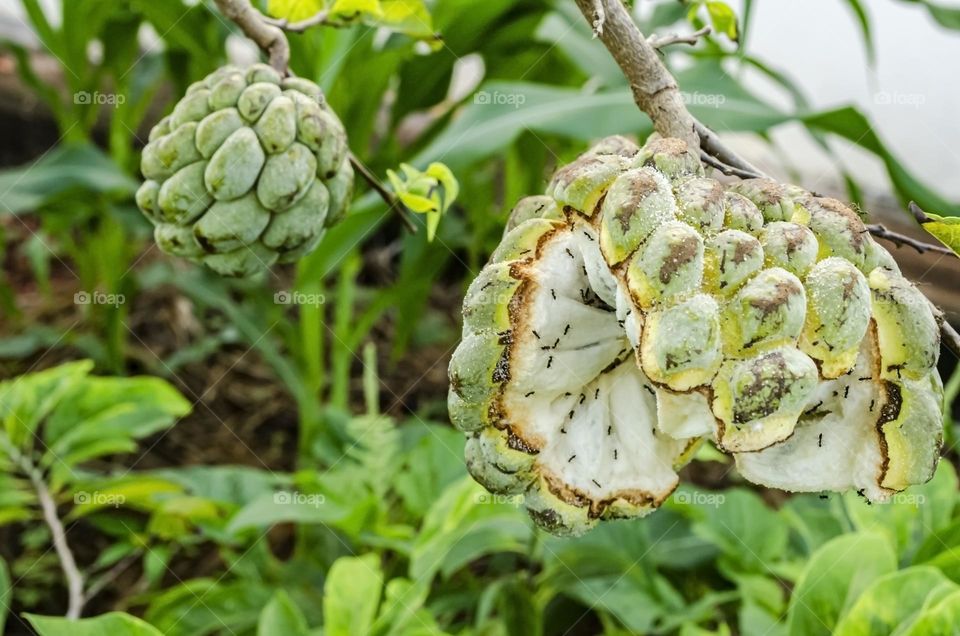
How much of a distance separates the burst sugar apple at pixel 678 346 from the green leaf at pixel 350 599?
0.32m

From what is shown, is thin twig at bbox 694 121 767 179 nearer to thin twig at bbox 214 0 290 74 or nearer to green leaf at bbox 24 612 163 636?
thin twig at bbox 214 0 290 74

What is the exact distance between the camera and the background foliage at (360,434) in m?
0.77

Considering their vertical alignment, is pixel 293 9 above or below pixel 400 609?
above

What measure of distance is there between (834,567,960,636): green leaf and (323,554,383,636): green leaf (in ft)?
1.12

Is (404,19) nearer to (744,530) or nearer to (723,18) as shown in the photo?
(723,18)

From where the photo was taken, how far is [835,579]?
2.11 ft

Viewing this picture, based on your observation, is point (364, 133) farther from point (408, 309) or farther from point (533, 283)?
point (533, 283)

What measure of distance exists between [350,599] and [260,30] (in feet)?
1.40

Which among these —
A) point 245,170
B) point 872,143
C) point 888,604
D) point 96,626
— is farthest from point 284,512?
point 872,143

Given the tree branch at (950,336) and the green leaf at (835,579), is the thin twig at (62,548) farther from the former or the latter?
the tree branch at (950,336)

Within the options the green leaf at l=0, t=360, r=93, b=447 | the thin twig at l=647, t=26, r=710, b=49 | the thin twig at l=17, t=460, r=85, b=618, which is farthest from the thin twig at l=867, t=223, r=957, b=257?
the green leaf at l=0, t=360, r=93, b=447

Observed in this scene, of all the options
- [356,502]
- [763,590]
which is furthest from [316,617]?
[763,590]

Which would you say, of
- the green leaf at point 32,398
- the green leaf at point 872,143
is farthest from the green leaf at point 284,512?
the green leaf at point 872,143

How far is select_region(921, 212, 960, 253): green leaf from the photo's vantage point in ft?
1.29
